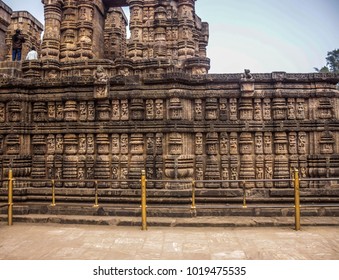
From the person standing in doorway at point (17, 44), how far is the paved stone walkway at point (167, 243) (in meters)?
17.5

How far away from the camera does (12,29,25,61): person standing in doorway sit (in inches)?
772

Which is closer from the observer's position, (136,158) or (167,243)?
(167,243)

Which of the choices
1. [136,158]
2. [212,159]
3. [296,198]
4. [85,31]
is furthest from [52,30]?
[296,198]

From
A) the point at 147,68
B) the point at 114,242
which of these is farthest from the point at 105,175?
the point at 147,68

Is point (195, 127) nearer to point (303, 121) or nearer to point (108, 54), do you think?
point (303, 121)

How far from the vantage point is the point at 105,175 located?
8.16m

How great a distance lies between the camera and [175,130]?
795 cm

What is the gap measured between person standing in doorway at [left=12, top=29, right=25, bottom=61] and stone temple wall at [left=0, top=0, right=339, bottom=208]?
13.5m

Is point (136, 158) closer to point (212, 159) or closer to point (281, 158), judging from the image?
point (212, 159)

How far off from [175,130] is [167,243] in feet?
11.4

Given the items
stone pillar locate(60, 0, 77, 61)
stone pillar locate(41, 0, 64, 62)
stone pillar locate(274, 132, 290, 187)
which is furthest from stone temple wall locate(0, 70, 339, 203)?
stone pillar locate(60, 0, 77, 61)

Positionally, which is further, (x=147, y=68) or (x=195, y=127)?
(x=147, y=68)

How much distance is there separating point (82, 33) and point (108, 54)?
3747 millimetres

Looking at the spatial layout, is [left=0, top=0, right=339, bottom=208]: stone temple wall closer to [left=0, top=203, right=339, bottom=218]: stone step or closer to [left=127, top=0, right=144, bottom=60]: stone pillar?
[left=0, top=203, right=339, bottom=218]: stone step
